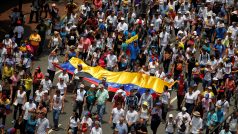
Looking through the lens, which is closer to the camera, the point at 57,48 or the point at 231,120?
the point at 231,120

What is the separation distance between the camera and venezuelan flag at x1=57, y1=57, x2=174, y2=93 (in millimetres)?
28094

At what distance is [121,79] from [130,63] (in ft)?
7.25

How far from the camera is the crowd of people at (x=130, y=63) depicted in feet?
80.8

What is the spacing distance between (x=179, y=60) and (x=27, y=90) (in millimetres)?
7650

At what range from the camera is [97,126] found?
23.2m

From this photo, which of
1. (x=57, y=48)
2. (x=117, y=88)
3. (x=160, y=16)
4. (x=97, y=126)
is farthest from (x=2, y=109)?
(x=160, y=16)

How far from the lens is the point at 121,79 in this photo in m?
29.3

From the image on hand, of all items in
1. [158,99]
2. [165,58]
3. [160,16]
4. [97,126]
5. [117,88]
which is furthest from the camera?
[160,16]

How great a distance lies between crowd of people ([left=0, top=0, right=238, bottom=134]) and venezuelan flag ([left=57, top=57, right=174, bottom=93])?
1.50ft

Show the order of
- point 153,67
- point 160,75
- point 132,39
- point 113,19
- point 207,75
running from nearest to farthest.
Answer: point 160,75
point 207,75
point 153,67
point 132,39
point 113,19

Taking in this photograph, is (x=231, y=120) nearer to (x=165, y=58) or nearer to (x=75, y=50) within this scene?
(x=165, y=58)

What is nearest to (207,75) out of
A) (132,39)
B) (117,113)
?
(132,39)

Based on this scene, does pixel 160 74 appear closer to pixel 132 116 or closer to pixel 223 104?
pixel 223 104

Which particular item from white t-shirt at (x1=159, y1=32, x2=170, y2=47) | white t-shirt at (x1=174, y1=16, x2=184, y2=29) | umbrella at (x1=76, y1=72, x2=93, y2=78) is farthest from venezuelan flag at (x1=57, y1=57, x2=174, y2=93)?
white t-shirt at (x1=174, y1=16, x2=184, y2=29)
